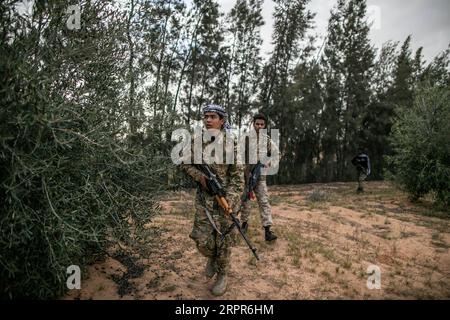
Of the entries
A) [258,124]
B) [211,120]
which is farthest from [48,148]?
[258,124]

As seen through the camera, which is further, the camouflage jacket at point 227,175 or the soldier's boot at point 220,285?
the camouflage jacket at point 227,175

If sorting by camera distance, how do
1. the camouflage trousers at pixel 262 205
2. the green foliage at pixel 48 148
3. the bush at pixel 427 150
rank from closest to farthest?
the green foliage at pixel 48 148 → the camouflage trousers at pixel 262 205 → the bush at pixel 427 150

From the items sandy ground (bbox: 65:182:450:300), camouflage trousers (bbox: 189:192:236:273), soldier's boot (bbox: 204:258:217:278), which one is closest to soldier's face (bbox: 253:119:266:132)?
sandy ground (bbox: 65:182:450:300)

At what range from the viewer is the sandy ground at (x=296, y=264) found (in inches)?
158

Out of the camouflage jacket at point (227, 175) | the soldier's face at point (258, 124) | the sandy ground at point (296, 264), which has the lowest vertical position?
the sandy ground at point (296, 264)

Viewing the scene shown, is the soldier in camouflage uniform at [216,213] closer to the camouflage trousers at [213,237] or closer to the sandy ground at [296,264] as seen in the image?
the camouflage trousers at [213,237]

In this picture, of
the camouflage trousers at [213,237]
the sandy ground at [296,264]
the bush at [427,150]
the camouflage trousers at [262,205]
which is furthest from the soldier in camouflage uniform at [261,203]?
the bush at [427,150]

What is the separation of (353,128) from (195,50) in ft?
44.3

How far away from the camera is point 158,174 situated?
14.2 ft

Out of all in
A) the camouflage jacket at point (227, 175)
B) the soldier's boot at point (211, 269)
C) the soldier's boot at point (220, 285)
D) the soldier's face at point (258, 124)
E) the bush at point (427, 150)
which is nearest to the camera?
the soldier's boot at point (220, 285)

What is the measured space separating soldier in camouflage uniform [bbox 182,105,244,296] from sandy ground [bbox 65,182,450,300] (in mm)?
301

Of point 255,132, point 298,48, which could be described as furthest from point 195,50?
point 255,132

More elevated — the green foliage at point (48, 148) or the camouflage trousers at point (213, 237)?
the green foliage at point (48, 148)

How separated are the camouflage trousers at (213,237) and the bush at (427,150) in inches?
393
